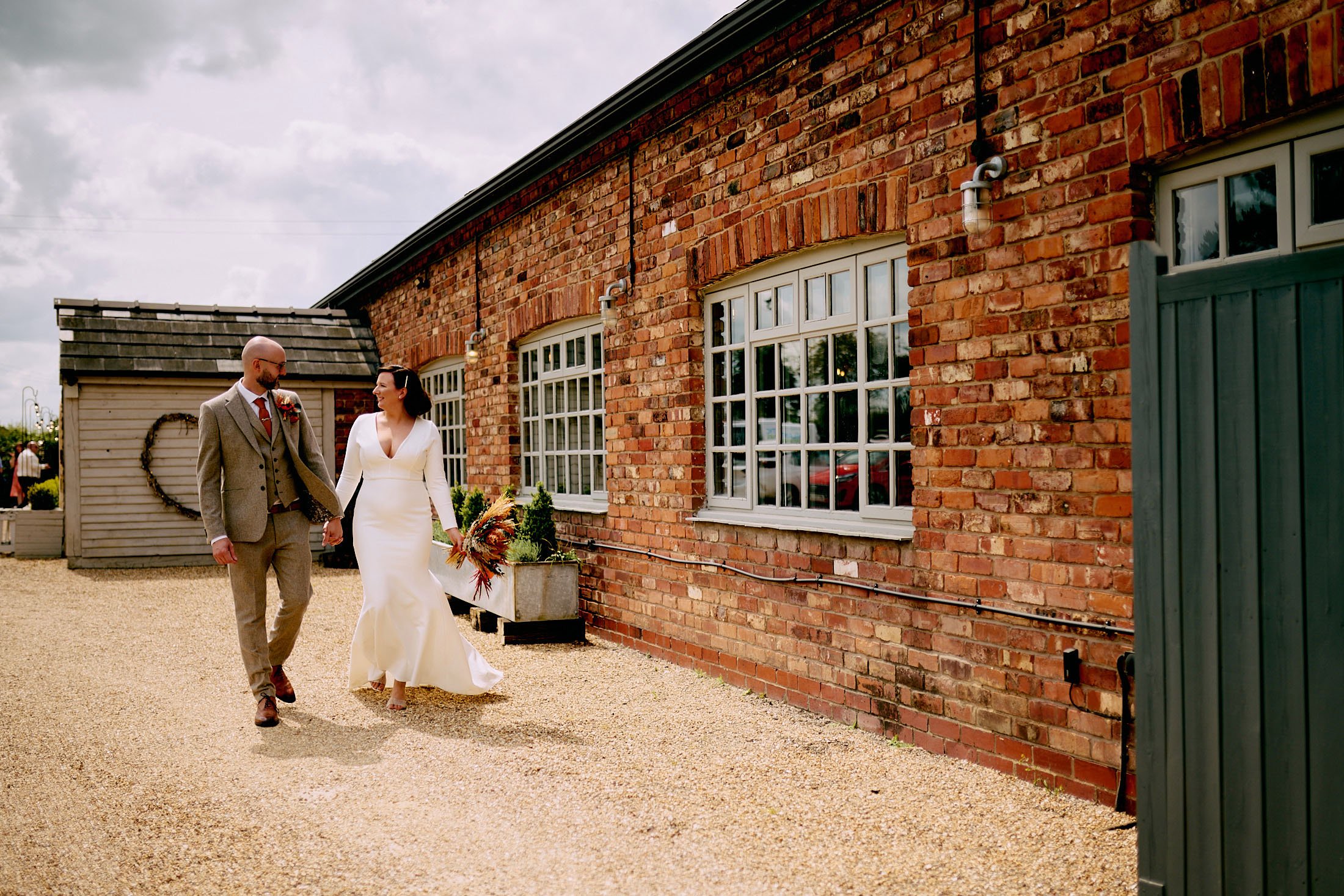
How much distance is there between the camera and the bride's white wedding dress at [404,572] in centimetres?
574

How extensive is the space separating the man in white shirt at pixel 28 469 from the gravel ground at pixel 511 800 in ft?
58.2

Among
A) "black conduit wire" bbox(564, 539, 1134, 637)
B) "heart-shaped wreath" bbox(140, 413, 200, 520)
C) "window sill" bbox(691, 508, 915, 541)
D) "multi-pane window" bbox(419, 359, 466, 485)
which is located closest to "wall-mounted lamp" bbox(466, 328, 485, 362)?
"multi-pane window" bbox(419, 359, 466, 485)

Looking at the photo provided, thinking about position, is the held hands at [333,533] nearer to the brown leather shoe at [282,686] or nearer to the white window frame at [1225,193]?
the brown leather shoe at [282,686]

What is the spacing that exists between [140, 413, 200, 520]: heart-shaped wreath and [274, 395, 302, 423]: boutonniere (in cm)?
883

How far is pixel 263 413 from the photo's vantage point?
18.5 ft

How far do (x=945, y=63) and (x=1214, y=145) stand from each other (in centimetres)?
140

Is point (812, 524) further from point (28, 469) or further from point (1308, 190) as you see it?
point (28, 469)

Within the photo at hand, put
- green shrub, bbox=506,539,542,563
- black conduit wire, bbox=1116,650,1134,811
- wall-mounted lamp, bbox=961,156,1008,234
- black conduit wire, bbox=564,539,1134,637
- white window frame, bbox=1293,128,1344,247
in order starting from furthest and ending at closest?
green shrub, bbox=506,539,542,563 → wall-mounted lamp, bbox=961,156,1008,234 → black conduit wire, bbox=564,539,1134,637 → black conduit wire, bbox=1116,650,1134,811 → white window frame, bbox=1293,128,1344,247

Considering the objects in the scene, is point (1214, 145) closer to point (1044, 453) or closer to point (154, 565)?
point (1044, 453)

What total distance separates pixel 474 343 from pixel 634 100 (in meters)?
3.99

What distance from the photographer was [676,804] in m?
4.10

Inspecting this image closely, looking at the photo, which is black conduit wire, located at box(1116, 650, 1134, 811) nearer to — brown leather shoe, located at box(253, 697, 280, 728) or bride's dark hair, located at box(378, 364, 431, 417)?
bride's dark hair, located at box(378, 364, 431, 417)

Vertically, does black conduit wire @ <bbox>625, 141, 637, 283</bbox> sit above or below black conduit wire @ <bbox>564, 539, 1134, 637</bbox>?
above

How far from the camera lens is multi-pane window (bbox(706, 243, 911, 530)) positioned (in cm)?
525
